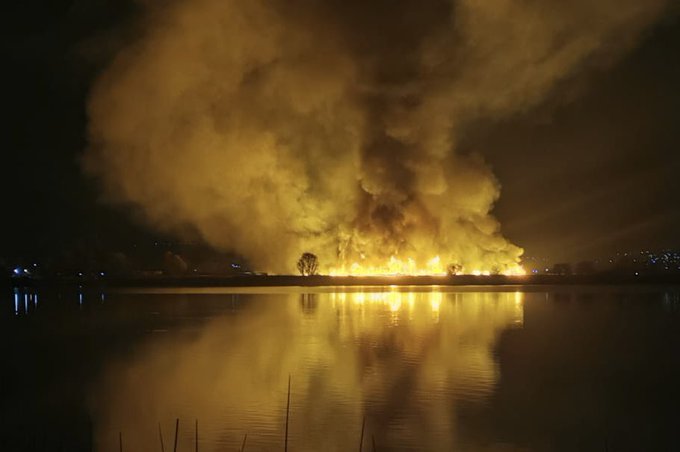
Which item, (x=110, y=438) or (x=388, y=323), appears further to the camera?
(x=388, y=323)

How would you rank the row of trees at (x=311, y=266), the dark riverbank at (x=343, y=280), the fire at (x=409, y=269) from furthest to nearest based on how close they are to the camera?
the fire at (x=409, y=269) < the row of trees at (x=311, y=266) < the dark riverbank at (x=343, y=280)

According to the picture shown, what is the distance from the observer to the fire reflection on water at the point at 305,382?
12539mm

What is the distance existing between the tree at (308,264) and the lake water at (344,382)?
103 feet

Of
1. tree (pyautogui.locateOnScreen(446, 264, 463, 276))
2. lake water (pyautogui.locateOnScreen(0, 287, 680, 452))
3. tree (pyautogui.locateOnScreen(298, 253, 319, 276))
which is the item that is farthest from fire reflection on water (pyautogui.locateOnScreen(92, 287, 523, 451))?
tree (pyautogui.locateOnScreen(298, 253, 319, 276))

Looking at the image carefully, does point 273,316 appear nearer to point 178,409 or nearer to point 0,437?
point 178,409

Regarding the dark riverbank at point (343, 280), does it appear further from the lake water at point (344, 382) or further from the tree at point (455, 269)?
the lake water at point (344, 382)

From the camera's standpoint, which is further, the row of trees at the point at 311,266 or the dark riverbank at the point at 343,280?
the row of trees at the point at 311,266

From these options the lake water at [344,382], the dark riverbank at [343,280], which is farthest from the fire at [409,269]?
the lake water at [344,382]

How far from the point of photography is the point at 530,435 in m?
12.4

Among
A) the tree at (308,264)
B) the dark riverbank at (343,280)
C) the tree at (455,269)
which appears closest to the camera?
the dark riverbank at (343,280)

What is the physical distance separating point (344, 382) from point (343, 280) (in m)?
45.5

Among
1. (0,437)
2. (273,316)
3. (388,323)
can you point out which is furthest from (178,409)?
(273,316)

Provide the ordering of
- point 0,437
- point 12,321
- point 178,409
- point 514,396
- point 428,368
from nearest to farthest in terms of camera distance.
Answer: point 0,437
point 178,409
point 514,396
point 428,368
point 12,321

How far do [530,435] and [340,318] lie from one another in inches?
695
